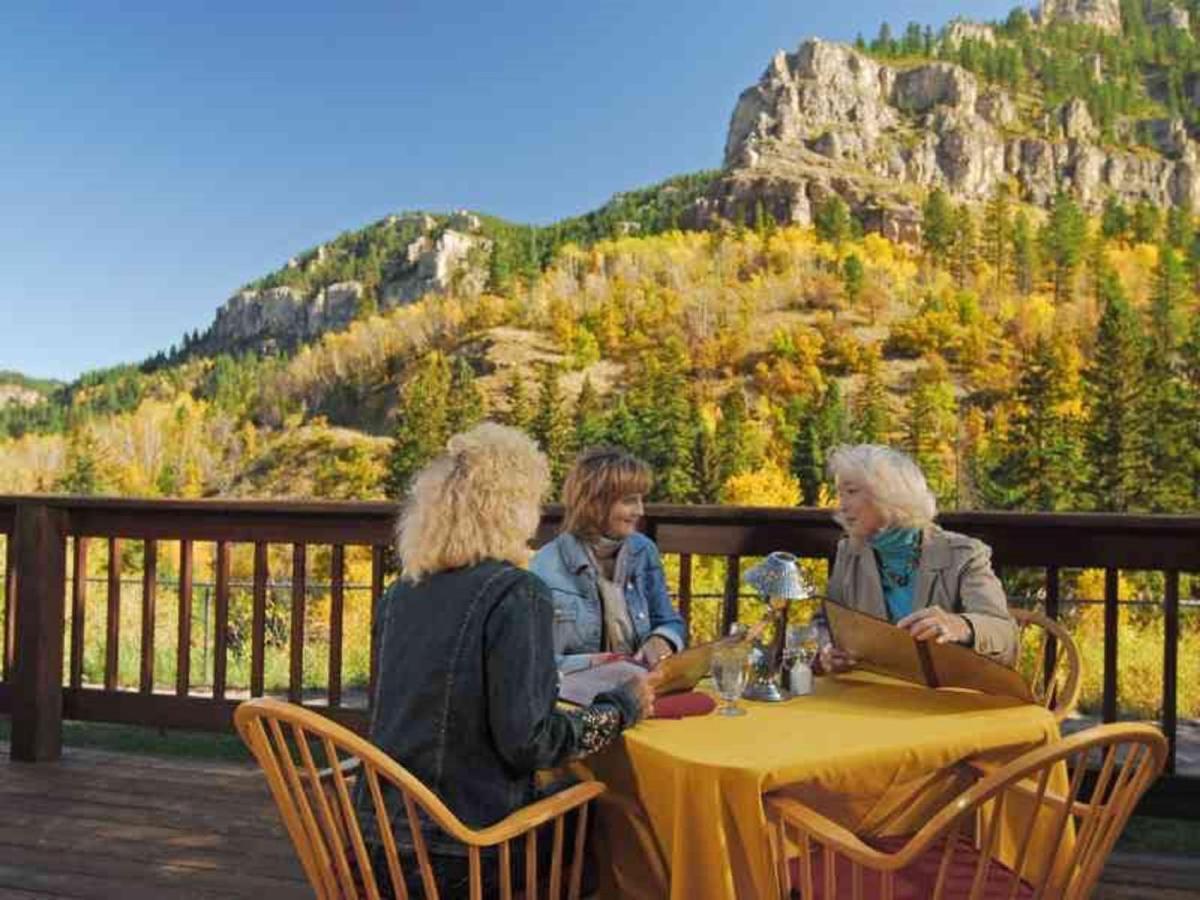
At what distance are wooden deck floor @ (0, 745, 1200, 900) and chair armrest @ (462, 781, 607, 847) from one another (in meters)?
1.21

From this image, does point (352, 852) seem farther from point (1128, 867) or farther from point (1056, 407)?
point (1056, 407)

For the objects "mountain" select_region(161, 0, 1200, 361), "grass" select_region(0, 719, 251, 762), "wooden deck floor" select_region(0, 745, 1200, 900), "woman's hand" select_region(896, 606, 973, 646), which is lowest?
"grass" select_region(0, 719, 251, 762)

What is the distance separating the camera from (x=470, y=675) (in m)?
1.60

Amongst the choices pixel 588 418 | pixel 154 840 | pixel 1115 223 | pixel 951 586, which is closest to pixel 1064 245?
pixel 1115 223

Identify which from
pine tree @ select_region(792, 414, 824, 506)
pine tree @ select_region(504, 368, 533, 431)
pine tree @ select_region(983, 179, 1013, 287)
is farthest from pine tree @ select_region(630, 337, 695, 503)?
pine tree @ select_region(983, 179, 1013, 287)

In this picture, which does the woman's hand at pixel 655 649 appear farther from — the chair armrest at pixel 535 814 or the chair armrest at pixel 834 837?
the chair armrest at pixel 834 837

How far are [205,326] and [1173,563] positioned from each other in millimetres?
66579

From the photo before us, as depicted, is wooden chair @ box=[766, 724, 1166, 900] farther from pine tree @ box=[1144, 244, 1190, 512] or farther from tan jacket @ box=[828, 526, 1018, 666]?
pine tree @ box=[1144, 244, 1190, 512]

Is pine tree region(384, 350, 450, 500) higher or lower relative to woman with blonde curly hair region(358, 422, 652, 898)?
higher

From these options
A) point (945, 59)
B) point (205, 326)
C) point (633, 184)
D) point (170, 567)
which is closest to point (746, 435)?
point (170, 567)

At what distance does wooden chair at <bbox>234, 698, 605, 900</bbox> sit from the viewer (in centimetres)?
142

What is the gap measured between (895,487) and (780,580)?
554mm

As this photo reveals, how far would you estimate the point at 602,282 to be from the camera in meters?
56.1

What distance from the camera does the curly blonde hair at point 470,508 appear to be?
1675mm
